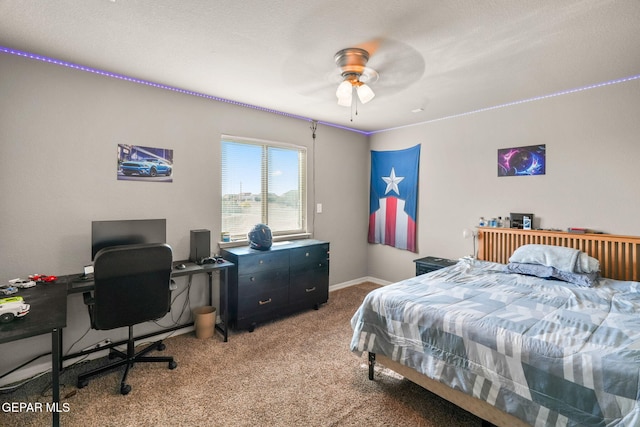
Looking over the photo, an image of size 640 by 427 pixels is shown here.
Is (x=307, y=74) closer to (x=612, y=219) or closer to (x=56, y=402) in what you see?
(x=56, y=402)

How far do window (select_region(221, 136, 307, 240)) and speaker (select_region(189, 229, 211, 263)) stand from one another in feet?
1.42

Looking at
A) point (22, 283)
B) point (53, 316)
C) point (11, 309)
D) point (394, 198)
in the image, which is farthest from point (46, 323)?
point (394, 198)

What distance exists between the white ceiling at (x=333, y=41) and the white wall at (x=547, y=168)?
33cm

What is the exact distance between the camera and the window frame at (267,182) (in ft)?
11.9

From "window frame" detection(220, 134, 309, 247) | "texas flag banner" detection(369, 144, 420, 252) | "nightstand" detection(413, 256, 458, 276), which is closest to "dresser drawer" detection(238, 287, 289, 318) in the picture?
"window frame" detection(220, 134, 309, 247)

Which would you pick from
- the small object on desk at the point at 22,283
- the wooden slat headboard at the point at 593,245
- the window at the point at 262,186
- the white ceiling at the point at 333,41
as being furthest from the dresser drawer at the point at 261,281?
the wooden slat headboard at the point at 593,245

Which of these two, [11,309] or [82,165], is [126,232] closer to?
[82,165]

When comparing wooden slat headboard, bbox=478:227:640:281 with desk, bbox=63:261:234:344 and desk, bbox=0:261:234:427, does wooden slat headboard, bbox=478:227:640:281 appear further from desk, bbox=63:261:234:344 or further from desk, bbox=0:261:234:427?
desk, bbox=0:261:234:427

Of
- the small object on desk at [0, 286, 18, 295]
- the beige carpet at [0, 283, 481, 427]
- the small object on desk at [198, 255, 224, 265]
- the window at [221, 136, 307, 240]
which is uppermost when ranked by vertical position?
the window at [221, 136, 307, 240]

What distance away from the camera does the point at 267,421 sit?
6.42 ft

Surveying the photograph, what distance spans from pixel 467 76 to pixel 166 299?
328cm

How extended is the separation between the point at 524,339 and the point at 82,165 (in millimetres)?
3582

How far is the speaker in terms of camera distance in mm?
3170

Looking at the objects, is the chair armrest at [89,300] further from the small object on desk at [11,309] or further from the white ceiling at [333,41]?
the white ceiling at [333,41]
